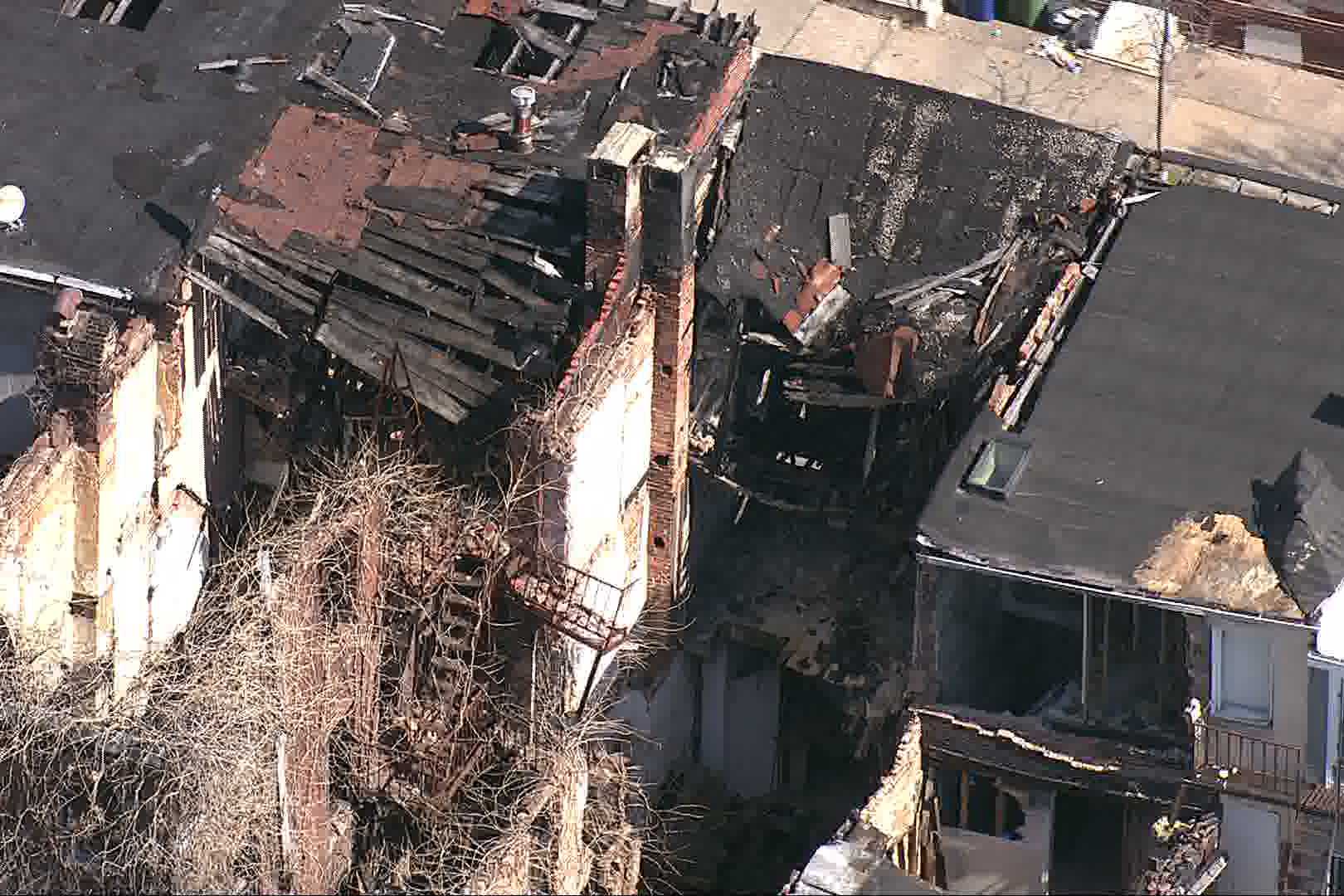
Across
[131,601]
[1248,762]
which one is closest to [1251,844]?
[1248,762]

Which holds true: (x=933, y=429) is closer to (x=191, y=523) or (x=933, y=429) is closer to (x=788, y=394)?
(x=788, y=394)

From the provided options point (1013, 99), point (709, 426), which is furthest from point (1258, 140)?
point (709, 426)

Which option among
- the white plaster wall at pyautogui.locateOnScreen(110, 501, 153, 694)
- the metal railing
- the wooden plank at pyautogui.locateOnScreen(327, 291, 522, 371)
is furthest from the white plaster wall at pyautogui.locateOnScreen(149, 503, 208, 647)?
the metal railing

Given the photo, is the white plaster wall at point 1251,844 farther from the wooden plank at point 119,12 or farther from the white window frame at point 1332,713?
the wooden plank at point 119,12

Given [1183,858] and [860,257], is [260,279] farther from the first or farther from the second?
[1183,858]

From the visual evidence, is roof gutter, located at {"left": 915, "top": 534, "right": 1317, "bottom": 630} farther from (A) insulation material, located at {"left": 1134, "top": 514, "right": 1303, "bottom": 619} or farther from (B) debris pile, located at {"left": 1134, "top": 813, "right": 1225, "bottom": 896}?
(B) debris pile, located at {"left": 1134, "top": 813, "right": 1225, "bottom": 896}

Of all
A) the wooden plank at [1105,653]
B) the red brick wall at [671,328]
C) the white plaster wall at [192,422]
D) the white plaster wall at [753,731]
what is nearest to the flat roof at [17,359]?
the white plaster wall at [192,422]
